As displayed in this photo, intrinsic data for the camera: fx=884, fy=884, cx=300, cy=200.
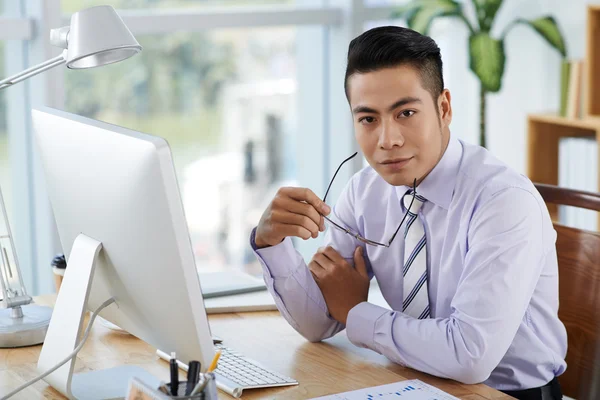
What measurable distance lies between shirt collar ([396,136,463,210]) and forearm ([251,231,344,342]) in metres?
0.28

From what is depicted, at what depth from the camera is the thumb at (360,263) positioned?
1772 millimetres

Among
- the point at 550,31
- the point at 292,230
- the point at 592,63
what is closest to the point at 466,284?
the point at 292,230

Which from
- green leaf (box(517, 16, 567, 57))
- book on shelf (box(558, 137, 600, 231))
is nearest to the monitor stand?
book on shelf (box(558, 137, 600, 231))

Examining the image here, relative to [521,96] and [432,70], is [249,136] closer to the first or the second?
[521,96]

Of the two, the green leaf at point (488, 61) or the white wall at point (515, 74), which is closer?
the green leaf at point (488, 61)

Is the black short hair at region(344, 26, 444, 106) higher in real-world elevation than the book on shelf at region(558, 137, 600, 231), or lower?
higher

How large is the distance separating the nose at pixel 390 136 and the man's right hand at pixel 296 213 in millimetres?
171

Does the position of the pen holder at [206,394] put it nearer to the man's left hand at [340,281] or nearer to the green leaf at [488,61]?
the man's left hand at [340,281]

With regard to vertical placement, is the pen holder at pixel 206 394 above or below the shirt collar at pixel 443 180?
below

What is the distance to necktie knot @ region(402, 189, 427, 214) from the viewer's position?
5.63 ft

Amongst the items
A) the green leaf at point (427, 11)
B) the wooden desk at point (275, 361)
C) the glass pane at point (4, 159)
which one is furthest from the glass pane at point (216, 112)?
the wooden desk at point (275, 361)

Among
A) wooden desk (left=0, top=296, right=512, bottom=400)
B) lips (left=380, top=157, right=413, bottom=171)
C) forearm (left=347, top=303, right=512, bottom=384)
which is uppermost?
lips (left=380, top=157, right=413, bottom=171)

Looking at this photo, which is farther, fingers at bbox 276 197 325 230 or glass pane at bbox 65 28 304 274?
glass pane at bbox 65 28 304 274

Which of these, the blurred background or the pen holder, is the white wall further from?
the pen holder
